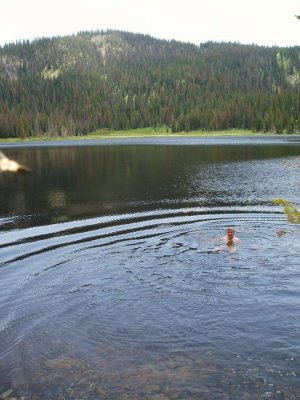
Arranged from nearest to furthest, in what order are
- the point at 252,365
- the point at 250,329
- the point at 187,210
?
the point at 252,365
the point at 250,329
the point at 187,210

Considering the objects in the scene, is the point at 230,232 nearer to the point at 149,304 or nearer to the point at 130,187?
the point at 149,304

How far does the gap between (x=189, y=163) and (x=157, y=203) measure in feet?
147

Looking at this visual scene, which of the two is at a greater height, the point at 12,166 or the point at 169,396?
the point at 12,166

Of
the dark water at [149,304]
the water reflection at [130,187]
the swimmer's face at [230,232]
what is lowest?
the dark water at [149,304]

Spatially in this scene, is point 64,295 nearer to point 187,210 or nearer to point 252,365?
point 252,365

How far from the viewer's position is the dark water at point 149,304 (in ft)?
44.9

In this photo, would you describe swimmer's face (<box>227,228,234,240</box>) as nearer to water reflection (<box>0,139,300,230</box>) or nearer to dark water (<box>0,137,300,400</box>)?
dark water (<box>0,137,300,400</box>)

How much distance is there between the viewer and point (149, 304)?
19.6m

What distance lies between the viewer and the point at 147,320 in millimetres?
18109

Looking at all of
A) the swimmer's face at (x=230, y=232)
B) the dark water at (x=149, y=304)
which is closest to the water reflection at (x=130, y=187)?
the dark water at (x=149, y=304)

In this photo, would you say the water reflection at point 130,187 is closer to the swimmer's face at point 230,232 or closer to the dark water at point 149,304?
the dark water at point 149,304

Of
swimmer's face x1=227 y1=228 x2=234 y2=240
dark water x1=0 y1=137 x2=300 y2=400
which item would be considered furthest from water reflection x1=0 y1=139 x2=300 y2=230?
swimmer's face x1=227 y1=228 x2=234 y2=240

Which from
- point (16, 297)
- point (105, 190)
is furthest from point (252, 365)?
point (105, 190)

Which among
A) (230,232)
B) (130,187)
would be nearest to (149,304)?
(230,232)
